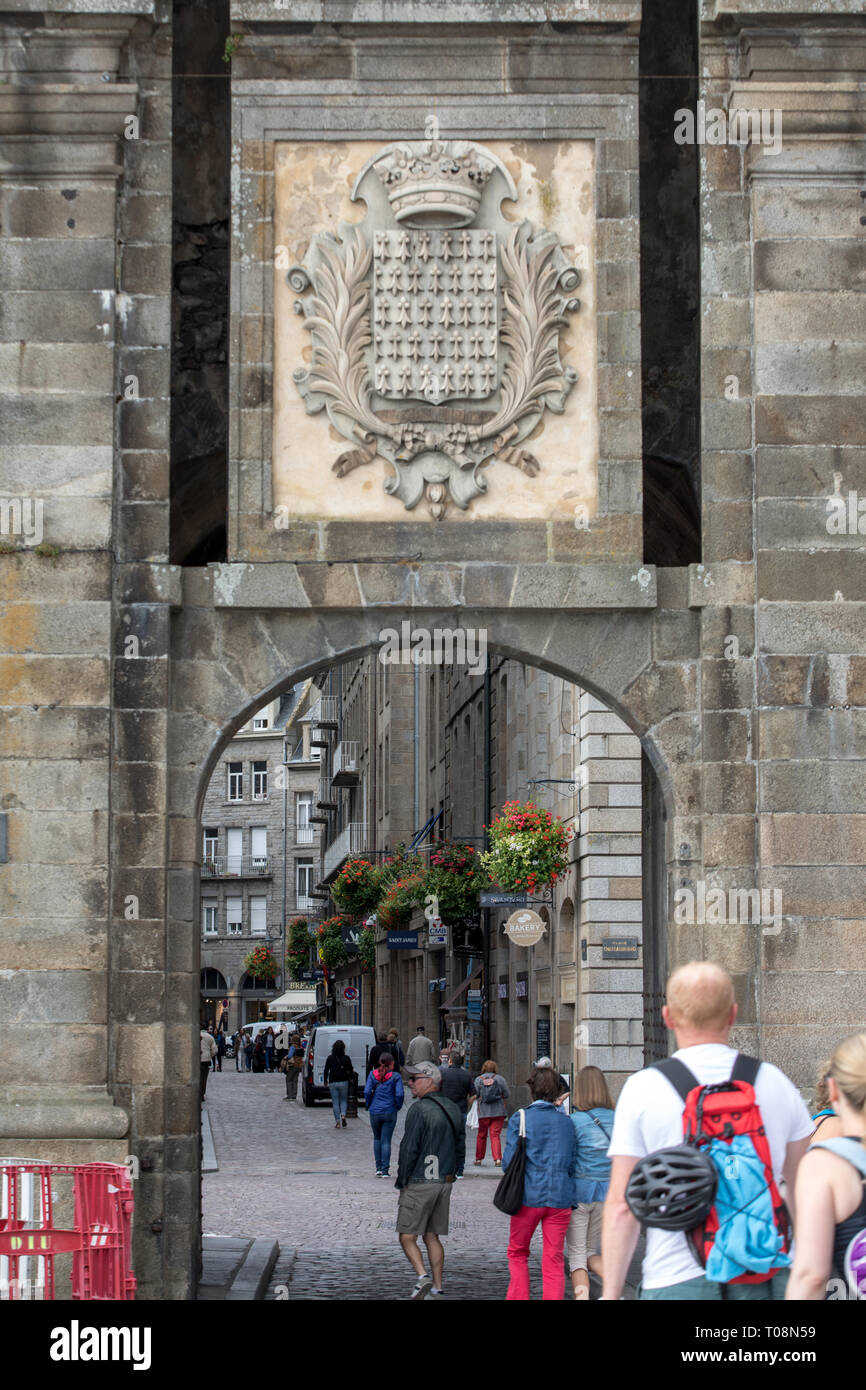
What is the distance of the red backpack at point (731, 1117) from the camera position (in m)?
6.46

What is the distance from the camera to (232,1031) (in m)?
96.4

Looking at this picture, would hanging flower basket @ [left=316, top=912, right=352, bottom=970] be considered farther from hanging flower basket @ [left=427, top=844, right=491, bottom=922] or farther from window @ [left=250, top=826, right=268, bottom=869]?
window @ [left=250, top=826, right=268, bottom=869]

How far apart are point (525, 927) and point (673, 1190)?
19366mm

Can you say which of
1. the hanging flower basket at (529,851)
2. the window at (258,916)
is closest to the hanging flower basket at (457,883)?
the hanging flower basket at (529,851)

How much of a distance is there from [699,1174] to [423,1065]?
8525mm

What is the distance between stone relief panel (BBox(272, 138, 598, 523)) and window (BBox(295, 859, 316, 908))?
82.7m

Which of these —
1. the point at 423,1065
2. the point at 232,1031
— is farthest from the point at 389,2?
the point at 232,1031

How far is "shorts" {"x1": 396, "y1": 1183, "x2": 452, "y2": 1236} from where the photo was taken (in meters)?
14.5

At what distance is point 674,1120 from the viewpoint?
650 cm

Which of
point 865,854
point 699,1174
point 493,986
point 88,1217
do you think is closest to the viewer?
point 699,1174

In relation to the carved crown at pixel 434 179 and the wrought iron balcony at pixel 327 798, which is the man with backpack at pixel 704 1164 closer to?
the carved crown at pixel 434 179

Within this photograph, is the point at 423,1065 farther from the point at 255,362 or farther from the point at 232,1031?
the point at 232,1031

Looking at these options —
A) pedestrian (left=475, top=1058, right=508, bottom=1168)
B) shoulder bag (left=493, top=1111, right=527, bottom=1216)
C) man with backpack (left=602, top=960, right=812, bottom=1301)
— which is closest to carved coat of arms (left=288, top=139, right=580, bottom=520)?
shoulder bag (left=493, top=1111, right=527, bottom=1216)

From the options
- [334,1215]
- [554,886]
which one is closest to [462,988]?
[554,886]
